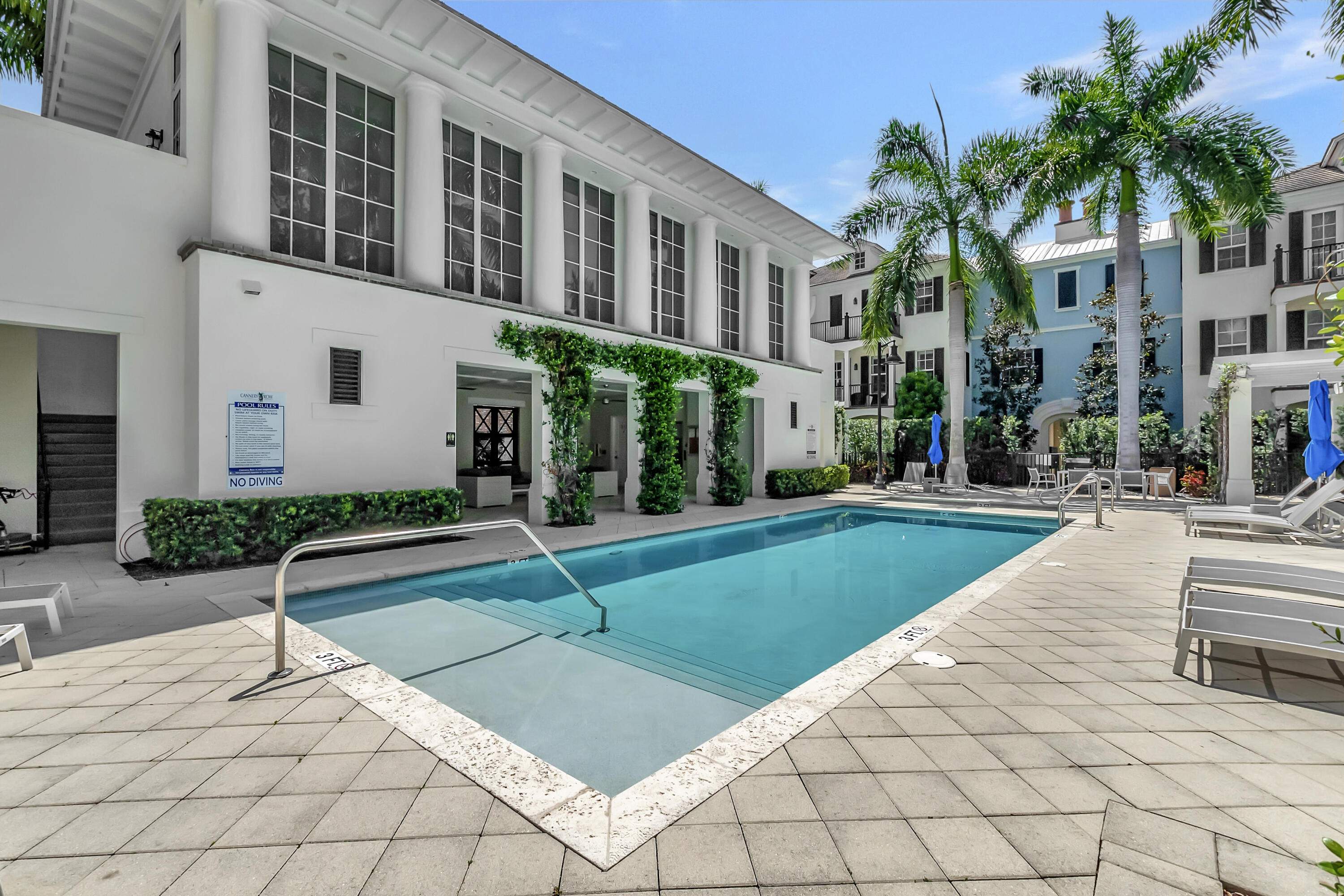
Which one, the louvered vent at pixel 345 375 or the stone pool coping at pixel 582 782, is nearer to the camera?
the stone pool coping at pixel 582 782

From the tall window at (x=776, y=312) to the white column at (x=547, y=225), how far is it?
7762 millimetres

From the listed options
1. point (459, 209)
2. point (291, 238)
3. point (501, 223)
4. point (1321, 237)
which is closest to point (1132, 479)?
point (1321, 237)

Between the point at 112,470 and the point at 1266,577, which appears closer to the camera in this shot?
the point at 1266,577

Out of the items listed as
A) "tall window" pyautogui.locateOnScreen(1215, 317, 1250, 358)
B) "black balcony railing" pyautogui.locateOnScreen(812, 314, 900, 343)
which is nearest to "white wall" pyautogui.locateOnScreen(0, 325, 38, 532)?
"black balcony railing" pyautogui.locateOnScreen(812, 314, 900, 343)

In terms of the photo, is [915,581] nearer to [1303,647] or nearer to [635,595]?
[635,595]

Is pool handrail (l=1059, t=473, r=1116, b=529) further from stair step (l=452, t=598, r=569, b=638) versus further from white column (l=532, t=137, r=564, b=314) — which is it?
white column (l=532, t=137, r=564, b=314)

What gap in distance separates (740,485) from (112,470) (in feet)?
Answer: 37.6

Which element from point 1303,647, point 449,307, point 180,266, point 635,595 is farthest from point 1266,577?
point 180,266

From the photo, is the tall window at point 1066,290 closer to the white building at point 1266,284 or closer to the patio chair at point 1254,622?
the white building at point 1266,284

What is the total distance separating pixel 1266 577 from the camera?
4.30 m

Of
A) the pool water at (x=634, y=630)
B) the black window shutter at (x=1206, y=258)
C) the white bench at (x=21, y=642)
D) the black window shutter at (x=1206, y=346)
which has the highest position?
the black window shutter at (x=1206, y=258)

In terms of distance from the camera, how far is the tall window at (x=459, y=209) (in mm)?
10133

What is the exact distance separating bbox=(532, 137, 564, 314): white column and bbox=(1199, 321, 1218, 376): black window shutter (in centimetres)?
1912

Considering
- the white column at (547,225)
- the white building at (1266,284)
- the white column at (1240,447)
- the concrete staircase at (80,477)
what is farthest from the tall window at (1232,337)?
the concrete staircase at (80,477)
